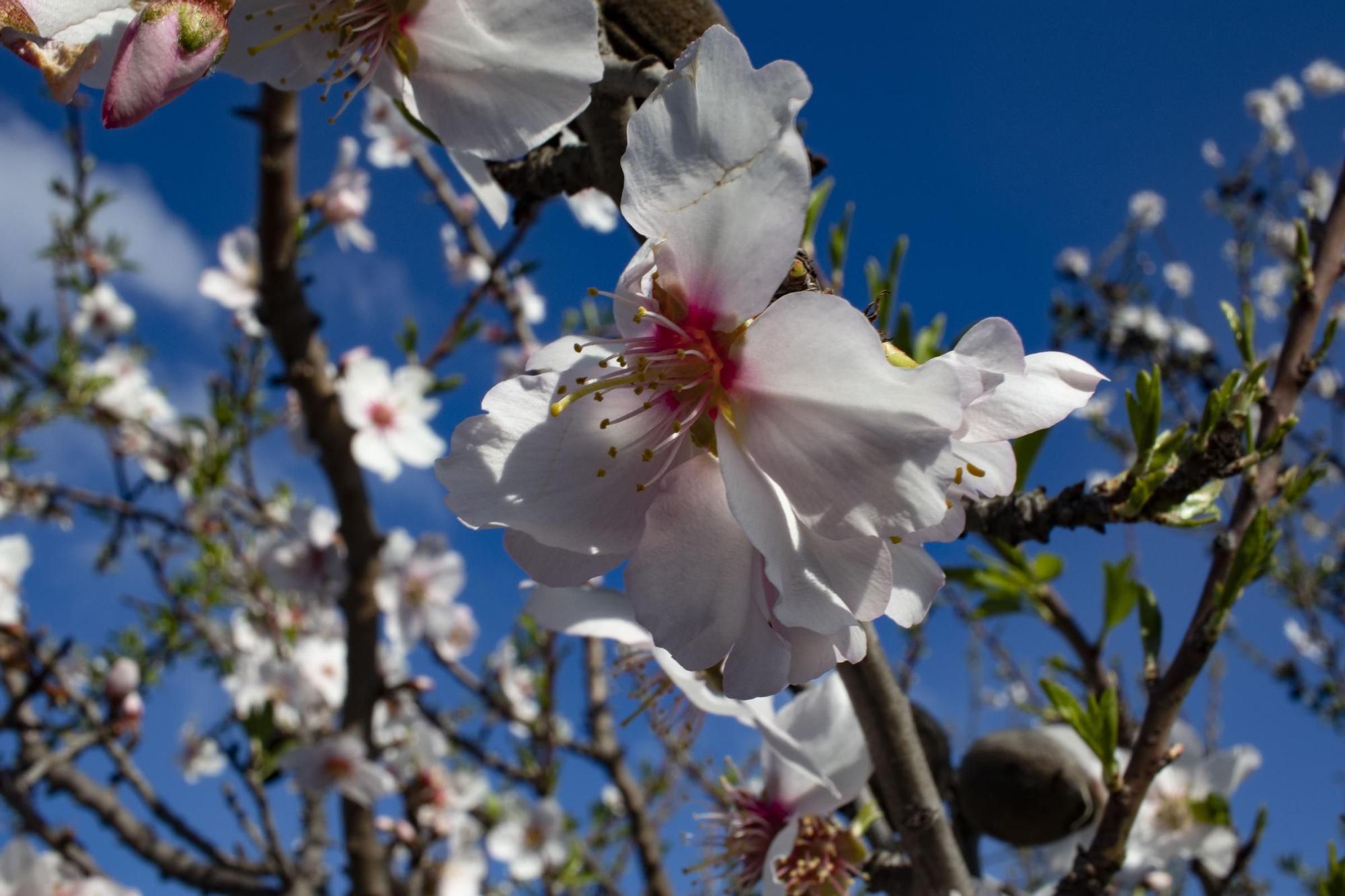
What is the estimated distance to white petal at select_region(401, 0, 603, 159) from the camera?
0.77 meters

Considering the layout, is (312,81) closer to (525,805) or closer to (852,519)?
(852,519)

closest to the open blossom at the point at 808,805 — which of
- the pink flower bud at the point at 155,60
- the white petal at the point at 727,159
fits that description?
the white petal at the point at 727,159

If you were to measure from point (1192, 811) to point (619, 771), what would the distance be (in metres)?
2.03

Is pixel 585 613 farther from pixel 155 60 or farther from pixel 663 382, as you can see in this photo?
pixel 155 60

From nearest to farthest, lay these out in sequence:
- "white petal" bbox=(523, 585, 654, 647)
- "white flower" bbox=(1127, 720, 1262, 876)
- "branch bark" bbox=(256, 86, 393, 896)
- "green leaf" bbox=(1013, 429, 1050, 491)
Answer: "white petal" bbox=(523, 585, 654, 647) < "green leaf" bbox=(1013, 429, 1050, 491) < "white flower" bbox=(1127, 720, 1262, 876) < "branch bark" bbox=(256, 86, 393, 896)

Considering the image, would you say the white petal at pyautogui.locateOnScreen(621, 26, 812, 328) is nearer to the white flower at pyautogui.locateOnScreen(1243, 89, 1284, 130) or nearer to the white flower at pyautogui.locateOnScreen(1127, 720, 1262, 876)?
the white flower at pyautogui.locateOnScreen(1127, 720, 1262, 876)

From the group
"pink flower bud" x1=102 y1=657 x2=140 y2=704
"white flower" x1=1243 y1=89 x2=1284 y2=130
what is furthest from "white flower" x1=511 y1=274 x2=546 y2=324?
"white flower" x1=1243 y1=89 x2=1284 y2=130

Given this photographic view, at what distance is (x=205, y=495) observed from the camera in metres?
3.56

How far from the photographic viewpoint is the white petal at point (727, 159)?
0.61m

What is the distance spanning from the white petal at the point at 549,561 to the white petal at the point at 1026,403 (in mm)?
297

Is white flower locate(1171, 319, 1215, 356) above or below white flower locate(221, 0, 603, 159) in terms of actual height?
above

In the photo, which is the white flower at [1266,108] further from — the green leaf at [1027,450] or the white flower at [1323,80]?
the green leaf at [1027,450]

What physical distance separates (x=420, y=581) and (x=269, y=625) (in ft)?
1.93

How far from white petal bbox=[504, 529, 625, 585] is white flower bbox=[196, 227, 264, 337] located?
3563 mm
